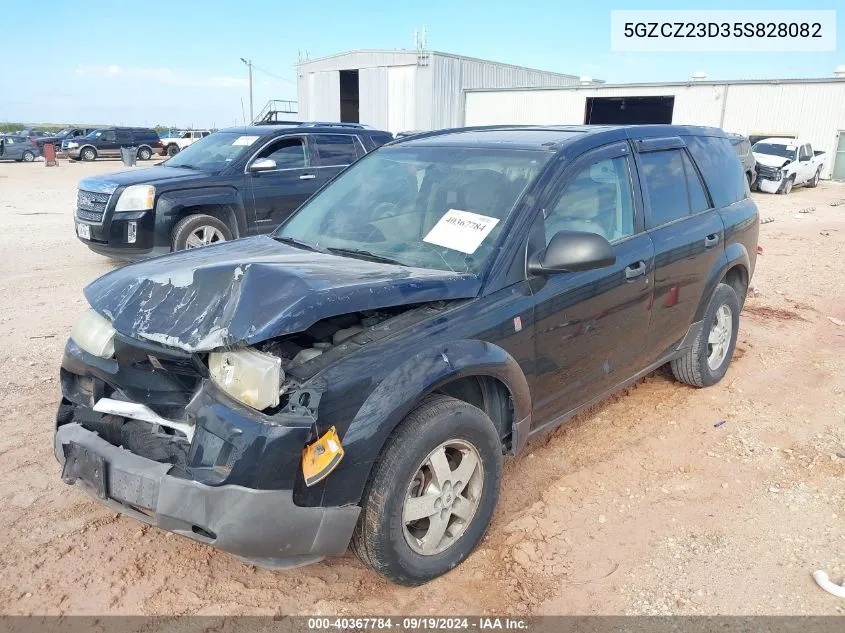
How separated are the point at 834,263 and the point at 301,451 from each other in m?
10.1

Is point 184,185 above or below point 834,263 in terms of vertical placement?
above

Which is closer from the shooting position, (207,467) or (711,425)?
(207,467)

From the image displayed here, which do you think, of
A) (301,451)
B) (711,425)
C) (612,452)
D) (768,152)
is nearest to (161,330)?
(301,451)

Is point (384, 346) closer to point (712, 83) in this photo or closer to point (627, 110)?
point (712, 83)

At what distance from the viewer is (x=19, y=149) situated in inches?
1341

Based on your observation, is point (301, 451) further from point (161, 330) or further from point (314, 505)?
point (161, 330)

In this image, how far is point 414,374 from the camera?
2523 mm

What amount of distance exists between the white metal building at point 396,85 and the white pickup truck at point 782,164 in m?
15.0

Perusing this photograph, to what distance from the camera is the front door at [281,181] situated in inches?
330

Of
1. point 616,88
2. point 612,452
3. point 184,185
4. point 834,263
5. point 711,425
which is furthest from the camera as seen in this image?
point 616,88

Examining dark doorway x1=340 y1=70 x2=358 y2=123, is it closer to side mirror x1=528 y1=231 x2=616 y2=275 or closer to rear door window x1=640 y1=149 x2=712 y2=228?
rear door window x1=640 y1=149 x2=712 y2=228

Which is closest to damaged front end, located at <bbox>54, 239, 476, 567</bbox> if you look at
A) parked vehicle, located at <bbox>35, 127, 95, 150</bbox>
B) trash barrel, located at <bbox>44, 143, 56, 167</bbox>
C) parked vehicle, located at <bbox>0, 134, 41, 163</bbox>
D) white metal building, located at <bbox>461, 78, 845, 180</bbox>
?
white metal building, located at <bbox>461, 78, 845, 180</bbox>

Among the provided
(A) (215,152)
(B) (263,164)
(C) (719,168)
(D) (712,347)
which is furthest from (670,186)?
(A) (215,152)

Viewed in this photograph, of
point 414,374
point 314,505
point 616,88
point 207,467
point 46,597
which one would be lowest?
point 46,597
